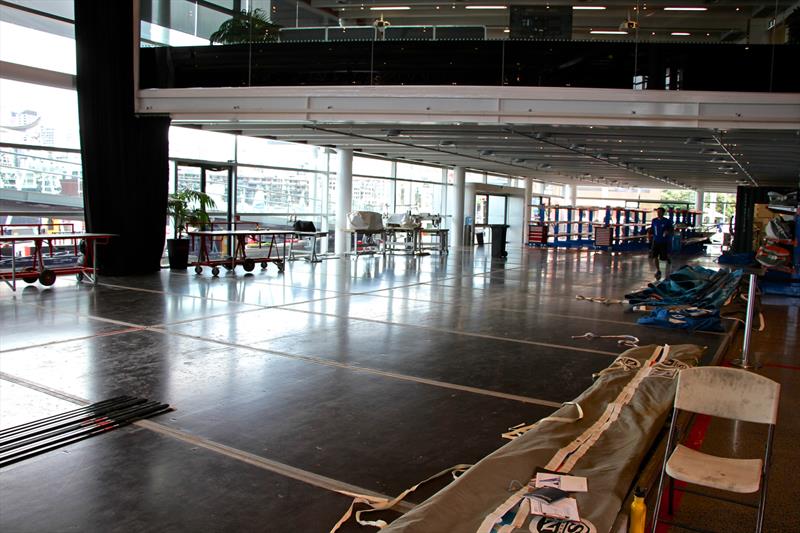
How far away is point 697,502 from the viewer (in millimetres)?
3580

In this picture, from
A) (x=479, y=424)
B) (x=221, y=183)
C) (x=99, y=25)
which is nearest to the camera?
(x=479, y=424)

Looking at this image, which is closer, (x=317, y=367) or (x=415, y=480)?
(x=415, y=480)

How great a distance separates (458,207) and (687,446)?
21.7 metres

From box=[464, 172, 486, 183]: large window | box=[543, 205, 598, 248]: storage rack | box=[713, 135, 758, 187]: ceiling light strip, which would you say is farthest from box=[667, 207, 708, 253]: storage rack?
box=[464, 172, 486, 183]: large window

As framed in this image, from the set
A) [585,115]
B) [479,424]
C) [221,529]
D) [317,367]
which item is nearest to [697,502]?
[479,424]

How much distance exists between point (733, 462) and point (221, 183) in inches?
592

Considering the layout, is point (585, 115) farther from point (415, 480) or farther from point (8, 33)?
point (8, 33)

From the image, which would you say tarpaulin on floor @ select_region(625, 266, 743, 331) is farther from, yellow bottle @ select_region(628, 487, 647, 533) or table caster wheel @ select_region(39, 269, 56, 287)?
table caster wheel @ select_region(39, 269, 56, 287)

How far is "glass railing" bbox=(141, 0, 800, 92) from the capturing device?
10.9 m

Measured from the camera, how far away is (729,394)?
10.6ft

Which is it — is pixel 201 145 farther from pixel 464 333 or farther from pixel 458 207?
pixel 458 207

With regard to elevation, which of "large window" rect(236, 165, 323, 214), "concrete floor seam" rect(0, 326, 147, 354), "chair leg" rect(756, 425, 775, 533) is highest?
"large window" rect(236, 165, 323, 214)

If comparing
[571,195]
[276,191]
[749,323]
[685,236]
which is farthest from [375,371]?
[571,195]

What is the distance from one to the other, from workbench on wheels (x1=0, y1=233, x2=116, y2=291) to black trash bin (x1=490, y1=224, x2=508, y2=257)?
1185cm
